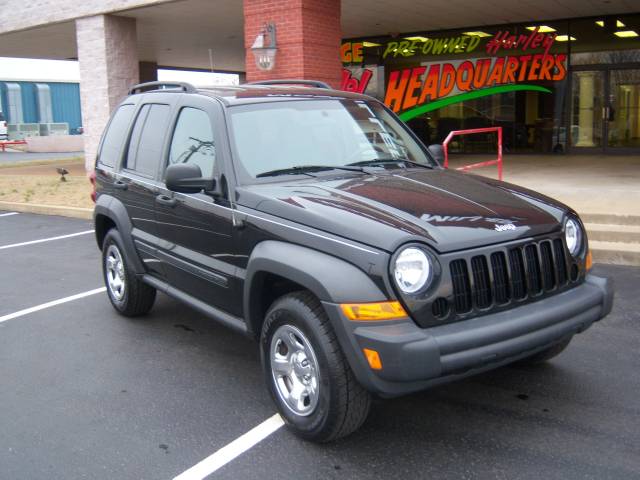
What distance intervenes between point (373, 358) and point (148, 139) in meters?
3.07

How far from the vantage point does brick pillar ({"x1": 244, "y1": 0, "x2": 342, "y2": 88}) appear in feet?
38.6

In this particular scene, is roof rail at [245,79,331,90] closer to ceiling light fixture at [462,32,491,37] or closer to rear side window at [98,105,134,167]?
rear side window at [98,105,134,167]

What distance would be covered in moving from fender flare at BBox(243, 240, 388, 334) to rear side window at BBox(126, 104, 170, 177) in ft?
5.63

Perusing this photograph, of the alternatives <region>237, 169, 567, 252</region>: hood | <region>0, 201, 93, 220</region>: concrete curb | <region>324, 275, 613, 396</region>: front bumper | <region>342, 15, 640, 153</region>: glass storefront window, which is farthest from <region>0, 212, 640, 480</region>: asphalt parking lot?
<region>342, 15, 640, 153</region>: glass storefront window

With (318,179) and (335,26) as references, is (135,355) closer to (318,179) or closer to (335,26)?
(318,179)

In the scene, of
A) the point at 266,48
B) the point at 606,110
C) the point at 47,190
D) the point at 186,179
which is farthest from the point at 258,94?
the point at 606,110

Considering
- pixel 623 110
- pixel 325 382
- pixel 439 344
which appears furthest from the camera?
pixel 623 110

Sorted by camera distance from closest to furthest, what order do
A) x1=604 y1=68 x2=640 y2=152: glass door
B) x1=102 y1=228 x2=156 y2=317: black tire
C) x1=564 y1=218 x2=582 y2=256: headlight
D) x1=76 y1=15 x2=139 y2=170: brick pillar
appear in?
x1=564 y1=218 x2=582 y2=256: headlight, x1=102 y1=228 x2=156 y2=317: black tire, x1=76 y1=15 x2=139 y2=170: brick pillar, x1=604 y1=68 x2=640 y2=152: glass door

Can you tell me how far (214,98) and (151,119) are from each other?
1.02 m

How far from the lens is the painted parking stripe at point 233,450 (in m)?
3.41

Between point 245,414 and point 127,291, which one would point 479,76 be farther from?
point 245,414

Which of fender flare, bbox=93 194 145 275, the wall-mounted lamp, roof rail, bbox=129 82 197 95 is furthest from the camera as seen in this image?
the wall-mounted lamp

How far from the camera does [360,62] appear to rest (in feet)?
69.1

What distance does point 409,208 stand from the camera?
3.63 meters
